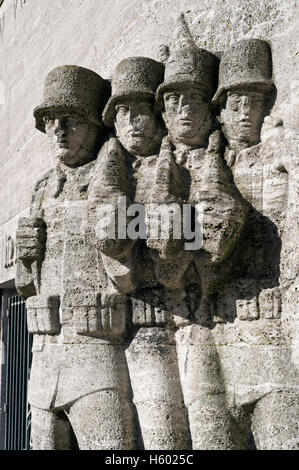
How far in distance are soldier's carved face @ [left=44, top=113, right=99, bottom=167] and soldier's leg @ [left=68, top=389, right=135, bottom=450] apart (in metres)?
1.16

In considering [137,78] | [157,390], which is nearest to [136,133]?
[137,78]

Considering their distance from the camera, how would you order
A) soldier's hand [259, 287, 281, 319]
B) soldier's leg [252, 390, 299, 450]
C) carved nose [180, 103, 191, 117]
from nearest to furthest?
soldier's leg [252, 390, 299, 450], soldier's hand [259, 287, 281, 319], carved nose [180, 103, 191, 117]

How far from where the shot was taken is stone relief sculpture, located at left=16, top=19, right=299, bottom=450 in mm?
2418

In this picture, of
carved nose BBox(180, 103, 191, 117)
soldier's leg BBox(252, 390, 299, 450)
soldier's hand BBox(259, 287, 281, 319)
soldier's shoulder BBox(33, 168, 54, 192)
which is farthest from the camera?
soldier's shoulder BBox(33, 168, 54, 192)

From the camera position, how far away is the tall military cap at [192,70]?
2.62 metres

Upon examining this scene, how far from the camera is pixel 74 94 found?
293 centimetres

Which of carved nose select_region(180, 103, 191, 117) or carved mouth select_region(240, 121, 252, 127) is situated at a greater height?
carved nose select_region(180, 103, 191, 117)

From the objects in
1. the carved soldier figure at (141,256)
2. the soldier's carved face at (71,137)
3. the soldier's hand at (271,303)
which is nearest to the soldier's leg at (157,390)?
the carved soldier figure at (141,256)

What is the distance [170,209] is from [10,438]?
352 centimetres

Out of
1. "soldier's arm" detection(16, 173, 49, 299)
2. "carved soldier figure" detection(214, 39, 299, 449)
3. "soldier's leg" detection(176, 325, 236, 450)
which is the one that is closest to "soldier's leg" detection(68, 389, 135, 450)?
"soldier's leg" detection(176, 325, 236, 450)

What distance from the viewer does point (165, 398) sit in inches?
101

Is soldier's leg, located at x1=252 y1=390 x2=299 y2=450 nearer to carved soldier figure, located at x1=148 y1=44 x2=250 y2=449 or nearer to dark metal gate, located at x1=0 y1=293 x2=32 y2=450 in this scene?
carved soldier figure, located at x1=148 y1=44 x2=250 y2=449

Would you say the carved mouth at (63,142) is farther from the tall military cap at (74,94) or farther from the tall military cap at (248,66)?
the tall military cap at (248,66)
